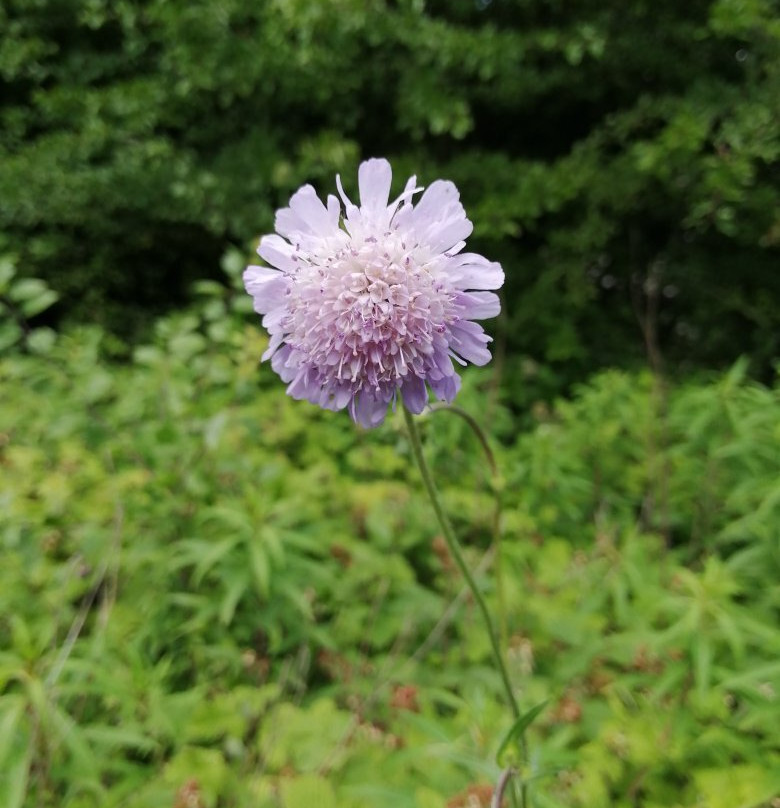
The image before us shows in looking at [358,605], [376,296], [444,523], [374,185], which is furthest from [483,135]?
[444,523]

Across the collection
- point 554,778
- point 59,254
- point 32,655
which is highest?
point 32,655

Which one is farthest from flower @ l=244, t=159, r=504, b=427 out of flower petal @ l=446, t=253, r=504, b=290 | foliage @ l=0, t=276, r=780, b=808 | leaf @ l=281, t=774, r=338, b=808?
leaf @ l=281, t=774, r=338, b=808

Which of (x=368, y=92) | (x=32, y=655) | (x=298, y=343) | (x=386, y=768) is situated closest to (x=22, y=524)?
(x=32, y=655)

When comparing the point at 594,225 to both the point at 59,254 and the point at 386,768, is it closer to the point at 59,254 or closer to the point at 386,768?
the point at 386,768

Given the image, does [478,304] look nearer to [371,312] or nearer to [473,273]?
[473,273]

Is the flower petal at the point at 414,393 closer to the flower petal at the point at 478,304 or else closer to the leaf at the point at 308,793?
the flower petal at the point at 478,304
